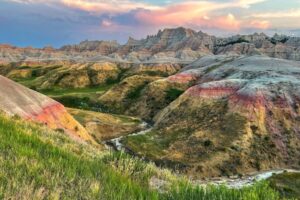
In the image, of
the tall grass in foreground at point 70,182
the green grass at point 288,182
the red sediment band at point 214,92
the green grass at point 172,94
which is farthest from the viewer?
the green grass at point 172,94

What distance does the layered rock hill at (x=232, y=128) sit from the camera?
260ft

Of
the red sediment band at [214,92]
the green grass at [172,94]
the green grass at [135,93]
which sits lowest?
the green grass at [135,93]

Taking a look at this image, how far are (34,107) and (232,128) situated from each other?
38.6 meters

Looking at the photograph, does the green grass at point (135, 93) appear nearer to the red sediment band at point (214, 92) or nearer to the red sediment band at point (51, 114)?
the red sediment band at point (214, 92)

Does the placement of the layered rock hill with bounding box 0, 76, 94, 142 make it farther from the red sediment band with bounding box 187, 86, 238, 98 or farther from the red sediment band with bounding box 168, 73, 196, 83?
the red sediment band with bounding box 168, 73, 196, 83

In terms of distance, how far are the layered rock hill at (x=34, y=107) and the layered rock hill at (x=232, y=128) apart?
12.9 m

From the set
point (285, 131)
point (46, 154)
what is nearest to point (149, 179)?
point (46, 154)

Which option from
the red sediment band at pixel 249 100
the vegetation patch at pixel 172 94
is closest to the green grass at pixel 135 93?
the vegetation patch at pixel 172 94

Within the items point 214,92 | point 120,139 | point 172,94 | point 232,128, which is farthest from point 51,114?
point 172,94

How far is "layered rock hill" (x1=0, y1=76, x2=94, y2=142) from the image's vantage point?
2660 inches

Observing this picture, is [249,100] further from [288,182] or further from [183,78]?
[183,78]

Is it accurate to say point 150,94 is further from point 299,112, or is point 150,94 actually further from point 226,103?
point 299,112

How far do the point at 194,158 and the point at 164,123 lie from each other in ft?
81.6

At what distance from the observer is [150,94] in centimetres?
13750
